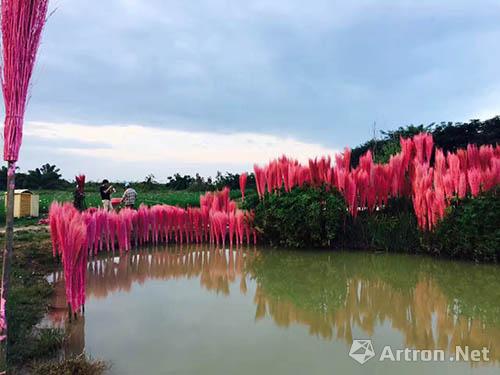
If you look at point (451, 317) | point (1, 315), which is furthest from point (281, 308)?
point (1, 315)

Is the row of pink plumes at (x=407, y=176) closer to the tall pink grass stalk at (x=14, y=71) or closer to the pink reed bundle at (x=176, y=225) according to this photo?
the pink reed bundle at (x=176, y=225)

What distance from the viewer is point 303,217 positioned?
24.1ft

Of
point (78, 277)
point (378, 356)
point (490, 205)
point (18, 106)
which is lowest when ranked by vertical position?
point (378, 356)

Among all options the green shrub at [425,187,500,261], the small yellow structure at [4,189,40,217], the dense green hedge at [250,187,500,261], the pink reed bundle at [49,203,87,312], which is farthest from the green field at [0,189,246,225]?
the pink reed bundle at [49,203,87,312]

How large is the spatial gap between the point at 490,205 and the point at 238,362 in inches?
195

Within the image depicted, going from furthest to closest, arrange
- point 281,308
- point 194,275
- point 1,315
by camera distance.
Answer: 1. point 194,275
2. point 281,308
3. point 1,315

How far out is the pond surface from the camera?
282 cm

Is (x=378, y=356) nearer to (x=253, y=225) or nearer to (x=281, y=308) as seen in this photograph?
(x=281, y=308)

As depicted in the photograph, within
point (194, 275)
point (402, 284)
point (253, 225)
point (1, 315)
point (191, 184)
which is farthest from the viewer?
point (191, 184)

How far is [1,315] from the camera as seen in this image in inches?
90.6

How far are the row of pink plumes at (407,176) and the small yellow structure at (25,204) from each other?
7.93 meters

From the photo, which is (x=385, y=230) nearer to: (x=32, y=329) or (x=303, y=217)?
(x=303, y=217)

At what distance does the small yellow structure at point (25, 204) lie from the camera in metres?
12.3

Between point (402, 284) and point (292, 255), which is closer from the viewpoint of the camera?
point (402, 284)
